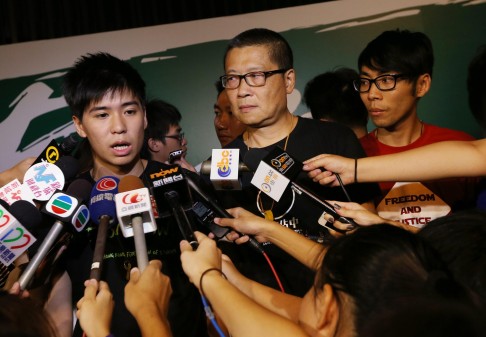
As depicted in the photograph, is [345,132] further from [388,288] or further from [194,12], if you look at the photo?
[194,12]

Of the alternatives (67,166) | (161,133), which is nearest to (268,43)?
(67,166)

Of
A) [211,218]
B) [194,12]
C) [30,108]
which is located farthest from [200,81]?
[211,218]

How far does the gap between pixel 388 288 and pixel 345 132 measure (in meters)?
1.13

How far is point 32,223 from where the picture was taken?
1.69 meters

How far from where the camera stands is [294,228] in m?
2.08

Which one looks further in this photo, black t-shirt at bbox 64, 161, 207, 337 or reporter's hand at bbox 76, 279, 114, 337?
black t-shirt at bbox 64, 161, 207, 337

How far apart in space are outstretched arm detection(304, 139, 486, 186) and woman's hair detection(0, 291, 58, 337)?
948 mm

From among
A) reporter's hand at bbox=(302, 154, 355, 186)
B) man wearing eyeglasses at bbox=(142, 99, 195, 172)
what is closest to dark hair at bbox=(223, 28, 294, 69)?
reporter's hand at bbox=(302, 154, 355, 186)

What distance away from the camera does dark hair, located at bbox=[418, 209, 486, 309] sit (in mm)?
1191

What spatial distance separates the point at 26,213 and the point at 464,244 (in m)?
Result: 1.19

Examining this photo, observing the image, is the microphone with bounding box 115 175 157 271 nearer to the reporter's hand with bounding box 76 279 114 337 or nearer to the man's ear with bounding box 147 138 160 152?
the reporter's hand with bounding box 76 279 114 337

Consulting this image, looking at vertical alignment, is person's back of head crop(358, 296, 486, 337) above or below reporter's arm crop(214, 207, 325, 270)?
above

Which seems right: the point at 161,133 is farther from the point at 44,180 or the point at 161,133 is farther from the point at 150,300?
the point at 150,300

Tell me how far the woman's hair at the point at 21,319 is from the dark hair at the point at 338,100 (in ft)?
6.83
